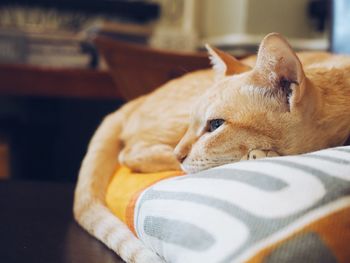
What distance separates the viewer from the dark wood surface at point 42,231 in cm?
92

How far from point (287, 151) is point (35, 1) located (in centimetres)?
239

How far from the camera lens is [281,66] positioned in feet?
3.10

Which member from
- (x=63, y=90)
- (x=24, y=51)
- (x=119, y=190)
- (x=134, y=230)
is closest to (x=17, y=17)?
(x=24, y=51)

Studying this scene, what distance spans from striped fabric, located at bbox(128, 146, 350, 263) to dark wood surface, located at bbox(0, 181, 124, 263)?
0.24 metres

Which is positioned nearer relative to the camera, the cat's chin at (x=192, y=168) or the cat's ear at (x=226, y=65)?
the cat's chin at (x=192, y=168)

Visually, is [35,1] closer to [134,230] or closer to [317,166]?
[134,230]

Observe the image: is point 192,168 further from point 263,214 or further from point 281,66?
point 263,214

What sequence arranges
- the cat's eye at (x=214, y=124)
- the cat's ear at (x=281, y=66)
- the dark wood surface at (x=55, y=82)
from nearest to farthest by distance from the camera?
the cat's ear at (x=281, y=66)
the cat's eye at (x=214, y=124)
the dark wood surface at (x=55, y=82)

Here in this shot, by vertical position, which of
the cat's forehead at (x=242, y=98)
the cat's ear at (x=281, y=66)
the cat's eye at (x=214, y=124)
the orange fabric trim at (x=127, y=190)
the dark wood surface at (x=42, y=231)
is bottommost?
the dark wood surface at (x=42, y=231)

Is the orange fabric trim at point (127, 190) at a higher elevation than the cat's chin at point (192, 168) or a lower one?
lower

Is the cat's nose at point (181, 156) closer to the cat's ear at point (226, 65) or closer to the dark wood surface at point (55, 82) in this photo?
the cat's ear at point (226, 65)

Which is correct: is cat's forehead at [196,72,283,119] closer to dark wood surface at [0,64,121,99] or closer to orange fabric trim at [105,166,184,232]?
orange fabric trim at [105,166,184,232]

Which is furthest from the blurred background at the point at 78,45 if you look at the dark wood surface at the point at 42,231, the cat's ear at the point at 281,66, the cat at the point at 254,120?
the cat's ear at the point at 281,66

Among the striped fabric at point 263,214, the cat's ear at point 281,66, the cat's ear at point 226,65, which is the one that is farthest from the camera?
the cat's ear at point 226,65
